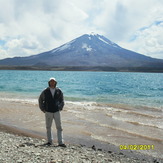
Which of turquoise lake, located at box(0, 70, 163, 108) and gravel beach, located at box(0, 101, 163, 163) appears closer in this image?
gravel beach, located at box(0, 101, 163, 163)

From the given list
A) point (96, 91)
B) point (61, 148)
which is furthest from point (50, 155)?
point (96, 91)

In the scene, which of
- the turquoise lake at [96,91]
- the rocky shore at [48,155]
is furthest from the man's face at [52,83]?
the turquoise lake at [96,91]

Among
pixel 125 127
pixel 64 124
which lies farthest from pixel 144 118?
pixel 64 124

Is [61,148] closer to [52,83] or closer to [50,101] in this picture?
[50,101]

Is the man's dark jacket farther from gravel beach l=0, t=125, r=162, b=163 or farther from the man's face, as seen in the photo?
gravel beach l=0, t=125, r=162, b=163

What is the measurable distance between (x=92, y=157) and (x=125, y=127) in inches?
198

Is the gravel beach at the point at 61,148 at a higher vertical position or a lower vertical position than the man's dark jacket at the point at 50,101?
lower
